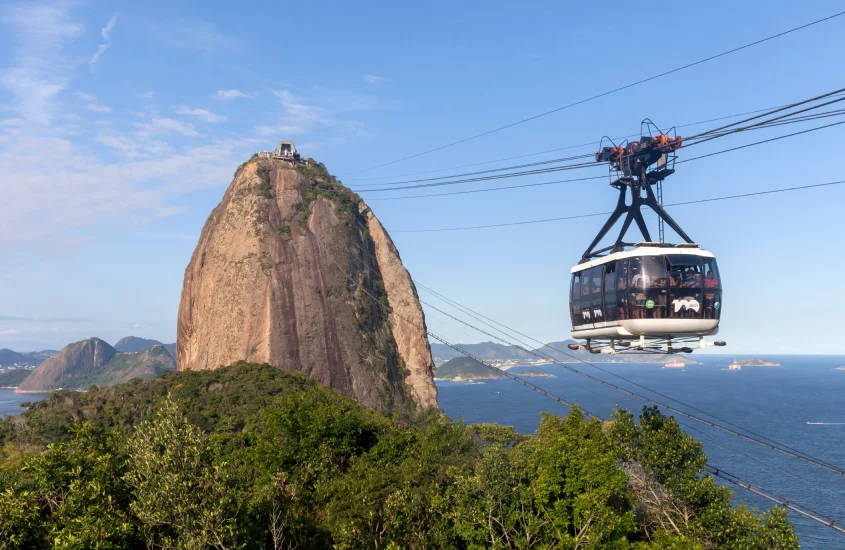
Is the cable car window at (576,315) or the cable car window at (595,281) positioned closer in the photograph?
the cable car window at (595,281)

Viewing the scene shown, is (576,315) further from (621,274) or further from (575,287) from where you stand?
(621,274)

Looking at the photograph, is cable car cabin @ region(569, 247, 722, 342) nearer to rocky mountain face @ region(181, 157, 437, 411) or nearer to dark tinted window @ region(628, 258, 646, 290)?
dark tinted window @ region(628, 258, 646, 290)

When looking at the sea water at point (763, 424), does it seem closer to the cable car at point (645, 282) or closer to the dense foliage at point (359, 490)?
the dense foliage at point (359, 490)

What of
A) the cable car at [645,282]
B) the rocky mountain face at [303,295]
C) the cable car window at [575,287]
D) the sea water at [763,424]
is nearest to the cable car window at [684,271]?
the cable car at [645,282]

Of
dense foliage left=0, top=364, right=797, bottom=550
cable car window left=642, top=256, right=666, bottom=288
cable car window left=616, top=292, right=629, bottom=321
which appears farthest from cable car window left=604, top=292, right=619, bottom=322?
dense foliage left=0, top=364, right=797, bottom=550

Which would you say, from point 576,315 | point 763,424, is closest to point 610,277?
point 576,315

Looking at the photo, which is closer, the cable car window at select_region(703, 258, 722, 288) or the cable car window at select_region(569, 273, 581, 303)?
the cable car window at select_region(703, 258, 722, 288)
